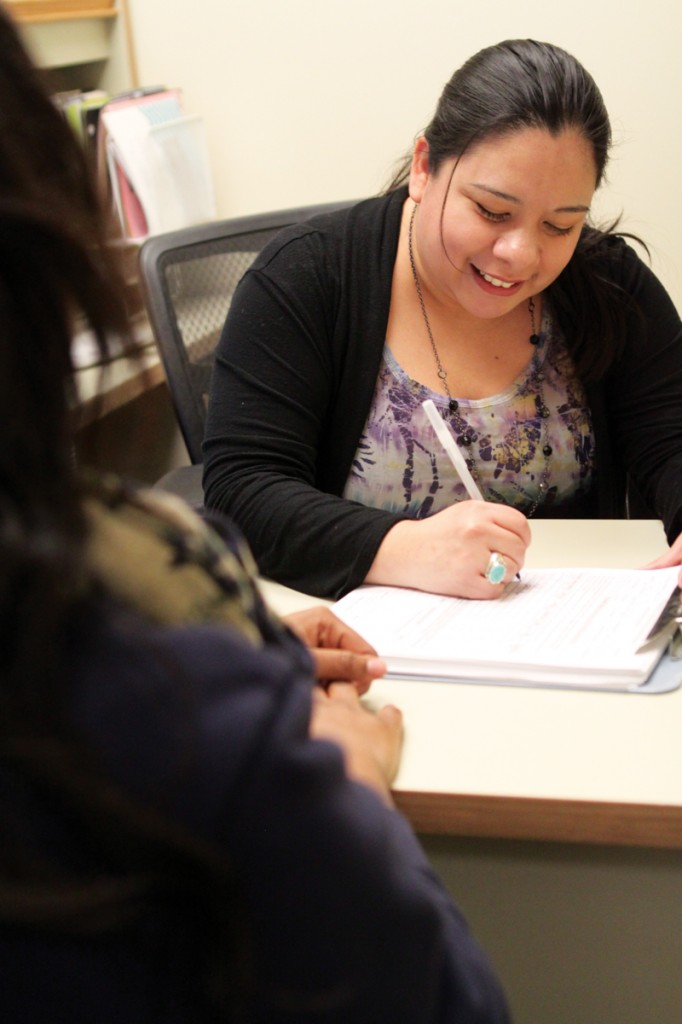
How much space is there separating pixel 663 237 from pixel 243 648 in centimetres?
228

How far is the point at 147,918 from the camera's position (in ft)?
1.50

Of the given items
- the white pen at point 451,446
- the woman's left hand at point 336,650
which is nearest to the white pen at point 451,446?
the white pen at point 451,446

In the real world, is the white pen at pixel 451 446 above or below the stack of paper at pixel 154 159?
below

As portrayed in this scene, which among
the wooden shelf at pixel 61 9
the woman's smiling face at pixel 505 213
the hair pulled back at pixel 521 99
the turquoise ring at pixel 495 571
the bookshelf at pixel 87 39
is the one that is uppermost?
the wooden shelf at pixel 61 9

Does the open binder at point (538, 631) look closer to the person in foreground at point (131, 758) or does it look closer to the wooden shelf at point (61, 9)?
the person in foreground at point (131, 758)

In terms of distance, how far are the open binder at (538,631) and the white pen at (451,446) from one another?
0.74 feet

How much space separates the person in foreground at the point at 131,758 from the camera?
0.41 meters

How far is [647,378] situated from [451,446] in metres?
0.31

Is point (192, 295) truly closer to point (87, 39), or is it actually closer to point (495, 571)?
point (495, 571)

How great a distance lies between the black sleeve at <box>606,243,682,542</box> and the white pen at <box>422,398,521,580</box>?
253 millimetres

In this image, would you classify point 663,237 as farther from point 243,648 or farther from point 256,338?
point 243,648

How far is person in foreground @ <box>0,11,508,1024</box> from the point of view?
411mm

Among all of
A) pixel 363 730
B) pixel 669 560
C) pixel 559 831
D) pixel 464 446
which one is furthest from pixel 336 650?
pixel 464 446

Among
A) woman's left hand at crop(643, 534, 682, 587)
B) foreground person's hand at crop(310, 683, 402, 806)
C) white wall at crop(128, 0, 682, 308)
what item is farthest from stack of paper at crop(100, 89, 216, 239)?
A: foreground person's hand at crop(310, 683, 402, 806)
